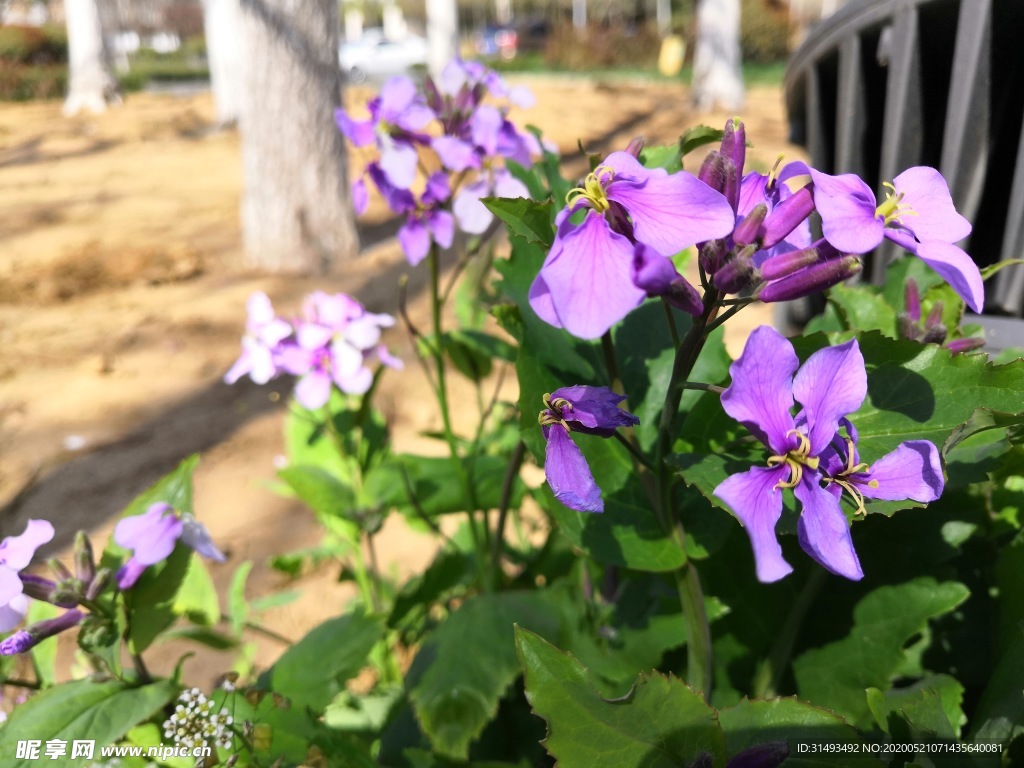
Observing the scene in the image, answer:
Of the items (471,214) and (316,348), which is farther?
(316,348)

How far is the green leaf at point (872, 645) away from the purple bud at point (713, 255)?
2.13 ft

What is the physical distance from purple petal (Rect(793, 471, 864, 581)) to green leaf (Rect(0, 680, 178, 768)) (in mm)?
948

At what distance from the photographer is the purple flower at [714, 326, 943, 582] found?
2.27 feet

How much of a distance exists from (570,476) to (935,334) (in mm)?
655

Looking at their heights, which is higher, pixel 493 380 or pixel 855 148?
pixel 855 148

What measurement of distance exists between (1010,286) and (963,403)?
88cm

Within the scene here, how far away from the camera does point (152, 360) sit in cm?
432

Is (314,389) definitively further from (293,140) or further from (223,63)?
(223,63)

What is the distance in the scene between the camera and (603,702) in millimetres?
775

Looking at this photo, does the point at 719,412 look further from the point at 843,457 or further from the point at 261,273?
the point at 261,273

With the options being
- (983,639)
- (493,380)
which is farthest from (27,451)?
(983,639)

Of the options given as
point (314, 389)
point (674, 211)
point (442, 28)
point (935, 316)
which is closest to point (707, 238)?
point (674, 211)

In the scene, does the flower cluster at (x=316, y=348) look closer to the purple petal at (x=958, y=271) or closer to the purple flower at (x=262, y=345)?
the purple flower at (x=262, y=345)

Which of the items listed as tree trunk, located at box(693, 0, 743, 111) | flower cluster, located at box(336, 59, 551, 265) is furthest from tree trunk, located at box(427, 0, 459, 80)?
flower cluster, located at box(336, 59, 551, 265)
